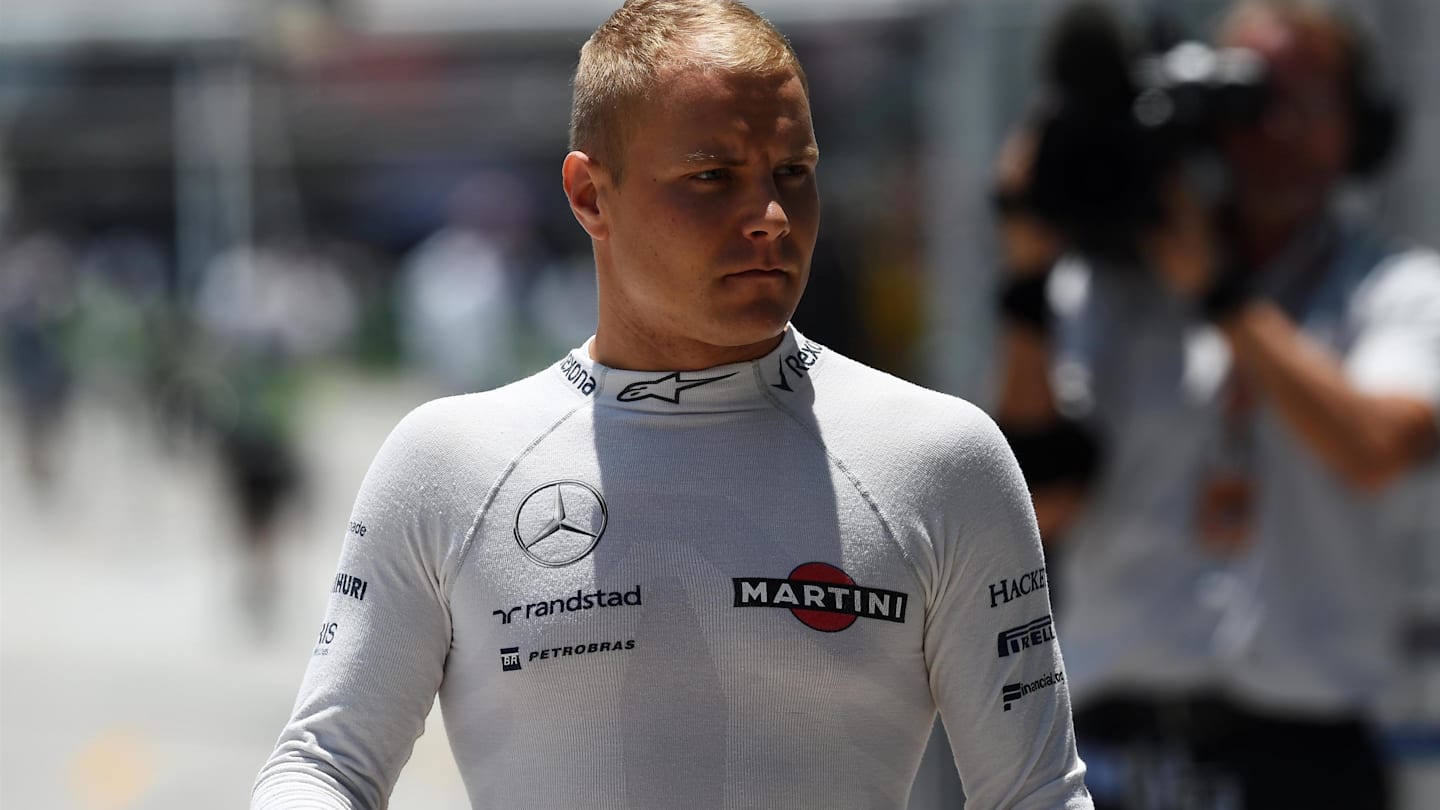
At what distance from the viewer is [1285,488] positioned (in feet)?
10.7

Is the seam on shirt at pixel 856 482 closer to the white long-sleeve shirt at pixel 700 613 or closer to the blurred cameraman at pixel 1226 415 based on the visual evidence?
the white long-sleeve shirt at pixel 700 613

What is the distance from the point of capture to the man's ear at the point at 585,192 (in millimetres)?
1772

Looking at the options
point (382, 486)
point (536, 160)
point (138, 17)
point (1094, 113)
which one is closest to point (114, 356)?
point (138, 17)

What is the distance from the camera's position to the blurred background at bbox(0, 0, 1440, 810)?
4918 mm

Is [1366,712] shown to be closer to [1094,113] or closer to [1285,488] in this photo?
[1285,488]

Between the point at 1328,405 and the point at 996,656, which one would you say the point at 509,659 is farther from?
the point at 1328,405

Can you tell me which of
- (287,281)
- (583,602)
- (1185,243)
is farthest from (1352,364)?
(287,281)

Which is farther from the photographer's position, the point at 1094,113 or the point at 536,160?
the point at 536,160

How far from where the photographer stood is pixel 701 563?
1679mm

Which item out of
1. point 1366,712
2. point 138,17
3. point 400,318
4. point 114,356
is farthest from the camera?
point 400,318

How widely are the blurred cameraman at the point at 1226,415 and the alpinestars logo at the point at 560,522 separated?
1684 mm

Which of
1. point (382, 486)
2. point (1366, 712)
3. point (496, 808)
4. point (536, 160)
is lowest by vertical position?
point (536, 160)

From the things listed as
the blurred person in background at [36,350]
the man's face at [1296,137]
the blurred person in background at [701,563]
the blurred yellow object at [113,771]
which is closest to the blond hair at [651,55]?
the blurred person in background at [701,563]

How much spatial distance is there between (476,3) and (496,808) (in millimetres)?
20409
